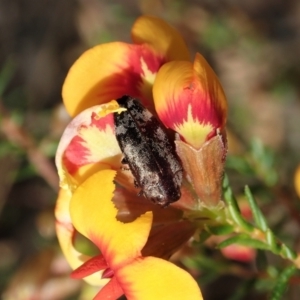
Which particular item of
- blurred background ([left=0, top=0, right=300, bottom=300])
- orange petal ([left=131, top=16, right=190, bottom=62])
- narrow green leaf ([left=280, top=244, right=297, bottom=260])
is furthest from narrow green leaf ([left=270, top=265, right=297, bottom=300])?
blurred background ([left=0, top=0, right=300, bottom=300])

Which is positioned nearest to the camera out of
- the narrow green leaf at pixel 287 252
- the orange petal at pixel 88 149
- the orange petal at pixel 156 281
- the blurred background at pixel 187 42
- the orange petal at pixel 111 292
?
the orange petal at pixel 156 281

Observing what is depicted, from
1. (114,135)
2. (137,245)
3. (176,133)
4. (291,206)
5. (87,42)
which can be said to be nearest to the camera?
(137,245)

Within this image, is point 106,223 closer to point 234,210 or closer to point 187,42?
point 234,210

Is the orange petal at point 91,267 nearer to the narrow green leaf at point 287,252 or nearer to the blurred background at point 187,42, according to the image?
the narrow green leaf at point 287,252

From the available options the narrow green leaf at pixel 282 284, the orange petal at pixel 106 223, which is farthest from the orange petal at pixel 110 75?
the narrow green leaf at pixel 282 284

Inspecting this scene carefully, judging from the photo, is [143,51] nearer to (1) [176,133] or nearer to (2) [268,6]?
(1) [176,133]

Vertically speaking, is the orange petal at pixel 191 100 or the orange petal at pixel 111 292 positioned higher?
the orange petal at pixel 191 100

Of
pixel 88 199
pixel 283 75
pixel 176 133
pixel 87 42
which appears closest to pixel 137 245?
pixel 88 199

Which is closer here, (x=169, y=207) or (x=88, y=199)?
(x=88, y=199)
